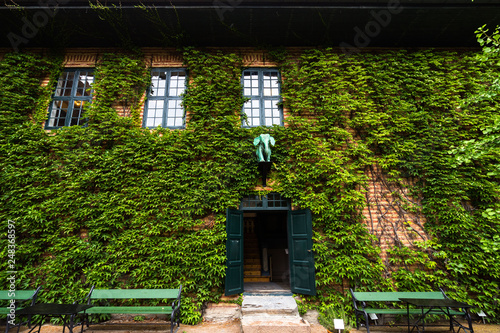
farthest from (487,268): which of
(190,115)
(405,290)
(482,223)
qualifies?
(190,115)

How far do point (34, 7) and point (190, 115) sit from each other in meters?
4.61

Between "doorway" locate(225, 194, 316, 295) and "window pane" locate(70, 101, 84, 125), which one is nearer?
"doorway" locate(225, 194, 316, 295)

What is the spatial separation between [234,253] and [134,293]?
7.39 ft

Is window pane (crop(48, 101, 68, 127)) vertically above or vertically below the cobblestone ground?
above

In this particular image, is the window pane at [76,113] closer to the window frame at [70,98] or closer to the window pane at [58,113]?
the window frame at [70,98]

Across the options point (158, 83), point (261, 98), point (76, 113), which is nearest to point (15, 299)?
point (76, 113)

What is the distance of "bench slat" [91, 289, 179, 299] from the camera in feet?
16.5

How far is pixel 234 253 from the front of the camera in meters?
5.74

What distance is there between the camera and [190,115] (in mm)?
6605

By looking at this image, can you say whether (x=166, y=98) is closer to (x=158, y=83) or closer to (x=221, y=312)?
(x=158, y=83)

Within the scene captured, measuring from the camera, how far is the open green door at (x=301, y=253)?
18.1 feet

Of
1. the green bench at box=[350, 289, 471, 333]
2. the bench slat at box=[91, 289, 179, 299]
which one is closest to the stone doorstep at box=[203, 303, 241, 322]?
the bench slat at box=[91, 289, 179, 299]

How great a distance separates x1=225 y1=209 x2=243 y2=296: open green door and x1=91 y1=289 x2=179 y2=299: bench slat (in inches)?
46.8

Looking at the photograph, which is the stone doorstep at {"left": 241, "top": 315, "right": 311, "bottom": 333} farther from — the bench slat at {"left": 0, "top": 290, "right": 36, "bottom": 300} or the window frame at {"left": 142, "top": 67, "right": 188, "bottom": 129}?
the window frame at {"left": 142, "top": 67, "right": 188, "bottom": 129}
